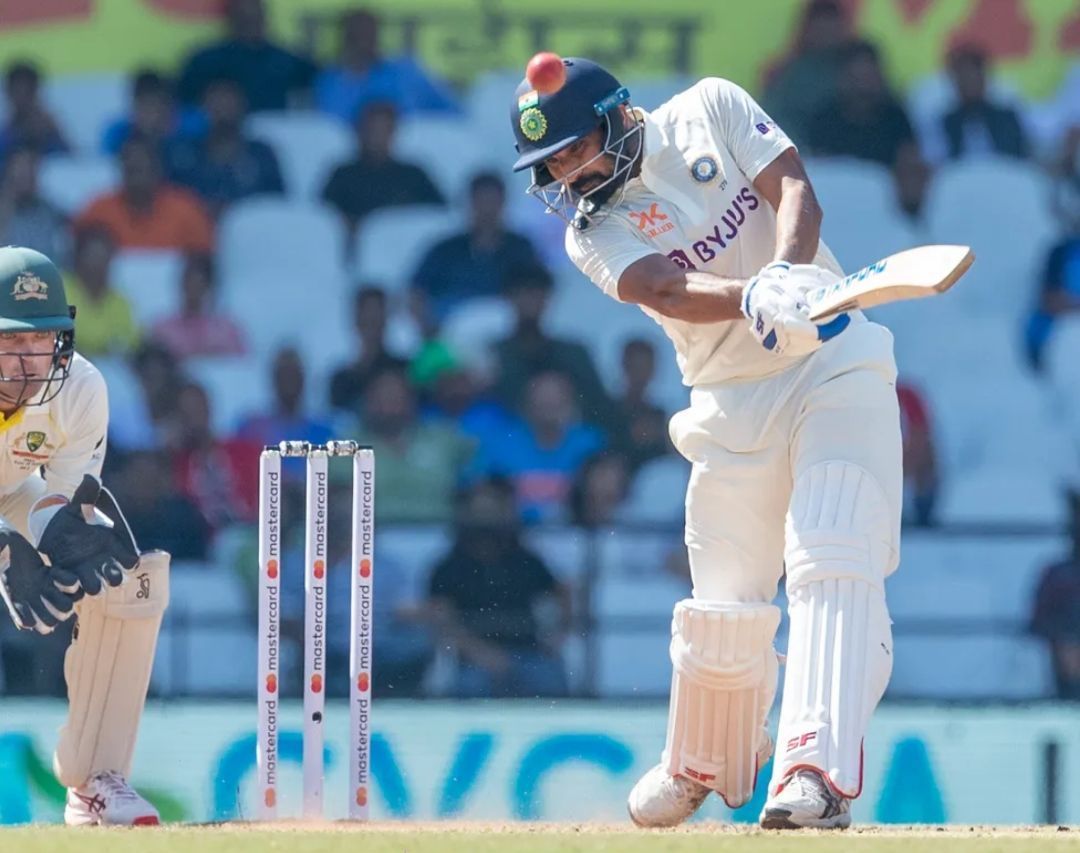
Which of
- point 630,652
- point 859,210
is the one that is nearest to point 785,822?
point 630,652

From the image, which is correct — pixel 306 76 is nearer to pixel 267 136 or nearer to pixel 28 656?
pixel 267 136

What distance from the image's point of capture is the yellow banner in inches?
329

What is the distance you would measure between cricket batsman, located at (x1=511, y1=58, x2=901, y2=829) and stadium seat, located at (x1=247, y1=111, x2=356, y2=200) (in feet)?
13.7

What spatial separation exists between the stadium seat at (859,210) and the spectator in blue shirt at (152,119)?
250 cm

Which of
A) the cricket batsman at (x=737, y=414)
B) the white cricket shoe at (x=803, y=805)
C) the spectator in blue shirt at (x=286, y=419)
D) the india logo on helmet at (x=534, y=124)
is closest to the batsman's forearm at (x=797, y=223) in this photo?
the cricket batsman at (x=737, y=414)

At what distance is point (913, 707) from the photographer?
→ 582 centimetres

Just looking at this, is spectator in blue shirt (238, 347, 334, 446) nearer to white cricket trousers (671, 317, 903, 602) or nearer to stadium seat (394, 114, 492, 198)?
stadium seat (394, 114, 492, 198)

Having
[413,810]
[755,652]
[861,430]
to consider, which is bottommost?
[413,810]

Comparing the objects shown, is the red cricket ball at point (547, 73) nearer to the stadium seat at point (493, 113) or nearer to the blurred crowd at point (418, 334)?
the blurred crowd at point (418, 334)

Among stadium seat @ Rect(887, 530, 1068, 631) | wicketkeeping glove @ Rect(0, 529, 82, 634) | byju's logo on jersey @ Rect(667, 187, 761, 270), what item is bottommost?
stadium seat @ Rect(887, 530, 1068, 631)

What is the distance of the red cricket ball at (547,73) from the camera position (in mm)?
3898

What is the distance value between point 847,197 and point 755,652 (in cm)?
442

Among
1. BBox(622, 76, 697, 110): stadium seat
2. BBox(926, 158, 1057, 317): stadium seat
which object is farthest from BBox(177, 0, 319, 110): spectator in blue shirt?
BBox(926, 158, 1057, 317): stadium seat

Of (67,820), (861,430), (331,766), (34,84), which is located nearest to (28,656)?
(331,766)
